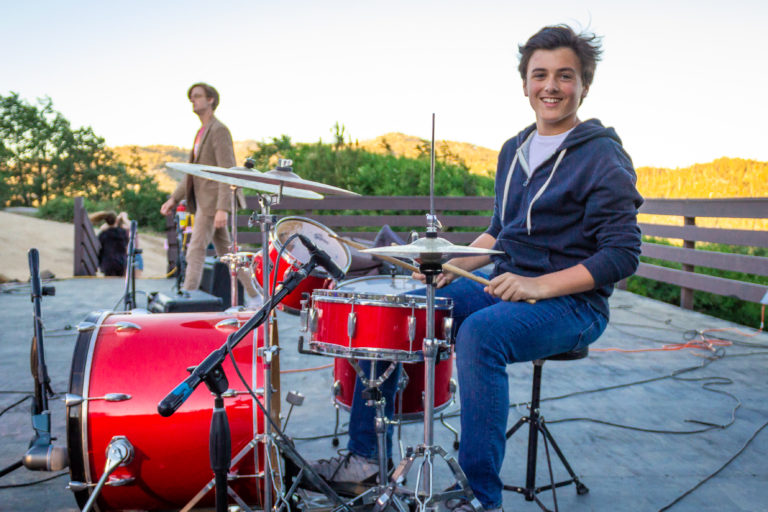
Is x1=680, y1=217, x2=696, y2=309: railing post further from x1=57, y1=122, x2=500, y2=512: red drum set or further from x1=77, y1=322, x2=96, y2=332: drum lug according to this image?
x1=77, y1=322, x2=96, y2=332: drum lug

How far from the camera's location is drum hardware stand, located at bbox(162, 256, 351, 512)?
5.27 ft

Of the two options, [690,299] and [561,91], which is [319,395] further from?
[690,299]

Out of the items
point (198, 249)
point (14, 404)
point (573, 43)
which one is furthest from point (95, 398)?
point (198, 249)

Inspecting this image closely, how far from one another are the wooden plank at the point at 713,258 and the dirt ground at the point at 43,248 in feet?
37.5

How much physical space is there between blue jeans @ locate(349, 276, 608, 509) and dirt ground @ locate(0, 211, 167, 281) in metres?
12.8

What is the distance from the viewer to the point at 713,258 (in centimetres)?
636

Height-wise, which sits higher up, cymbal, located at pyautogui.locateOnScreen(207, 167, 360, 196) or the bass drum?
cymbal, located at pyautogui.locateOnScreen(207, 167, 360, 196)

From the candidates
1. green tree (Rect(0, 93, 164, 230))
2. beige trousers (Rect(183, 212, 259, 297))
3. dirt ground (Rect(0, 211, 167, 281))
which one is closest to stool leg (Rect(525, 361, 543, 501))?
beige trousers (Rect(183, 212, 259, 297))

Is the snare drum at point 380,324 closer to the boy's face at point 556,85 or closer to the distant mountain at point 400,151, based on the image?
the boy's face at point 556,85

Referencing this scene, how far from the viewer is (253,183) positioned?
91.5 inches

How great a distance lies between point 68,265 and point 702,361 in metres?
15.0

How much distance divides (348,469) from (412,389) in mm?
442

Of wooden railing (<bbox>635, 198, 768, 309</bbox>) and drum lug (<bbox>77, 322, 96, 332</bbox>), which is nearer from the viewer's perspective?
drum lug (<bbox>77, 322, 96, 332</bbox>)

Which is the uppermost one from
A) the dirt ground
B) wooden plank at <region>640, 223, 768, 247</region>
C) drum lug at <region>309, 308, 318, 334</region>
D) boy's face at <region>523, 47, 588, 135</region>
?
boy's face at <region>523, 47, 588, 135</region>
